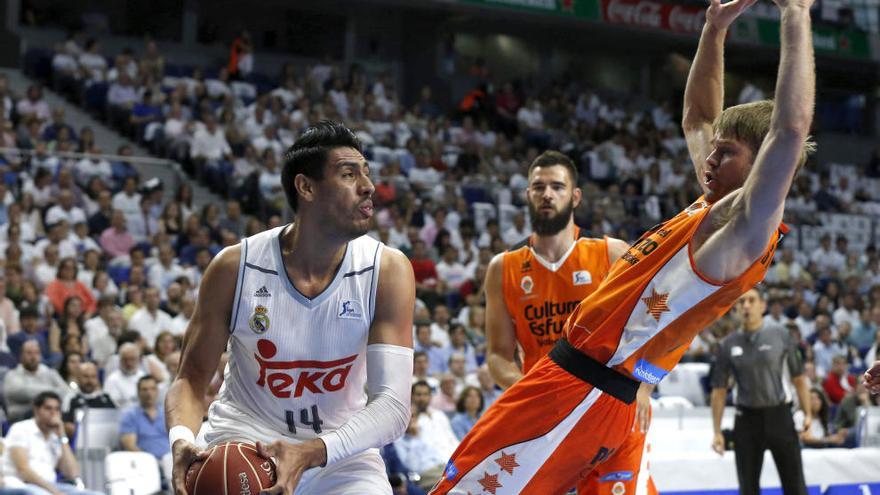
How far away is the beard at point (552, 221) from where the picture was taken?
241 inches

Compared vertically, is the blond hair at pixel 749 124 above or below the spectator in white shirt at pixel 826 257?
above

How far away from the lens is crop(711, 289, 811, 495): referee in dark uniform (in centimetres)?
895

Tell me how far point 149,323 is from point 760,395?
6.33 metres

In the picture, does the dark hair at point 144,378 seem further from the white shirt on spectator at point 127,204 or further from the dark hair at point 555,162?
the dark hair at point 555,162

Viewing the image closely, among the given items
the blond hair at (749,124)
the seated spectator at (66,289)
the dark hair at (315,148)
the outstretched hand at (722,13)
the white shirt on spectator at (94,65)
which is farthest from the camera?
the white shirt on spectator at (94,65)

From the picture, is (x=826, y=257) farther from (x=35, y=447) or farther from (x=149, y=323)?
(x=35, y=447)

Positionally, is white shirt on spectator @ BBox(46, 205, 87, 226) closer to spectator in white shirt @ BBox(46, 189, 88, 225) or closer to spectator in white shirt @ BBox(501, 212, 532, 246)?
spectator in white shirt @ BBox(46, 189, 88, 225)

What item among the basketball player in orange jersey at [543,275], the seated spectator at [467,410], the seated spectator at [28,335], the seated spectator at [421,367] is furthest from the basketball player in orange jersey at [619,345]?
the seated spectator at [28,335]

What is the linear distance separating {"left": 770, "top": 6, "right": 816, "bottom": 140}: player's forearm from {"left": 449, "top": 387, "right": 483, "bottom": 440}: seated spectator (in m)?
7.71

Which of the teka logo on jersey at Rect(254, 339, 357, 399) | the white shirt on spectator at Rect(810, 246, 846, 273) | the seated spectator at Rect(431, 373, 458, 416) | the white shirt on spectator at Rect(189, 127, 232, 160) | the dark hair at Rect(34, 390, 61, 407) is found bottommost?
the seated spectator at Rect(431, 373, 458, 416)

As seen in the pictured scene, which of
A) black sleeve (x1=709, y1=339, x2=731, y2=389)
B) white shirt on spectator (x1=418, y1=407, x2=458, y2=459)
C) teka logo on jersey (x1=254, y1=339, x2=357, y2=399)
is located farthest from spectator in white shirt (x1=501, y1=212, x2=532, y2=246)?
teka logo on jersey (x1=254, y1=339, x2=357, y2=399)

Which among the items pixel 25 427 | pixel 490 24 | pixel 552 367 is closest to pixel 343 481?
pixel 552 367

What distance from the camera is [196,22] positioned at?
942 inches

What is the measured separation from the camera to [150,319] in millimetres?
11977
